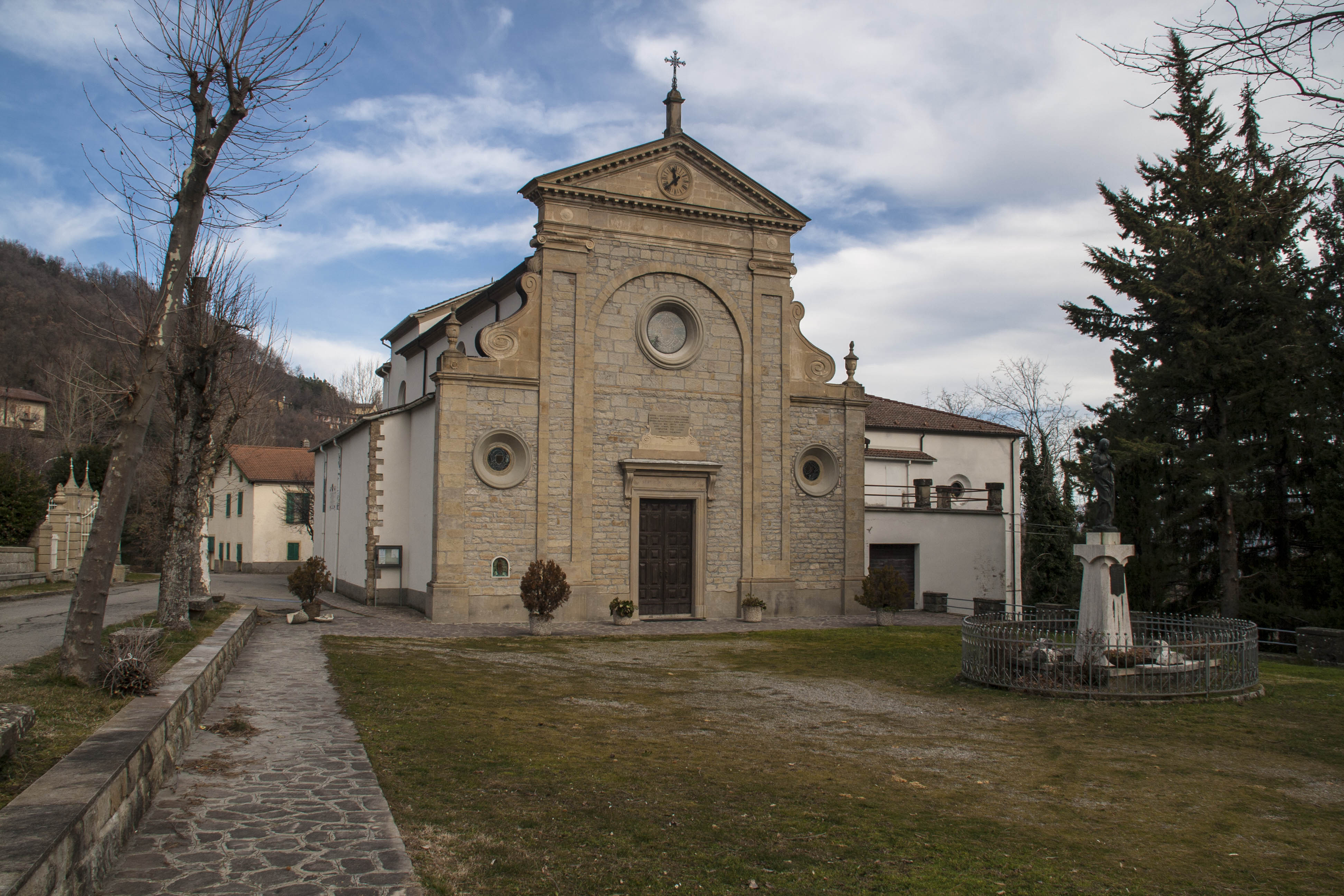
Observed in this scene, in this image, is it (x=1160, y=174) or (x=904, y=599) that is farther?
(x=1160, y=174)

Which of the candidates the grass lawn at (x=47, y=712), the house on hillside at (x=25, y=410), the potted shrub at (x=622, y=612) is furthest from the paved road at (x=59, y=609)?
the house on hillside at (x=25, y=410)

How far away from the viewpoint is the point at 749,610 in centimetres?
2208

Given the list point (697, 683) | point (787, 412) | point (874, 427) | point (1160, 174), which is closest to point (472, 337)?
point (787, 412)

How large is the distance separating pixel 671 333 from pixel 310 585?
35.0 ft

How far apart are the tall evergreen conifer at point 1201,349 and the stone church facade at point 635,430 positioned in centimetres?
859

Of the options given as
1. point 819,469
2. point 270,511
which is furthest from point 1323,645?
point 270,511

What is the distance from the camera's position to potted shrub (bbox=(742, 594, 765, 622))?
72.4ft

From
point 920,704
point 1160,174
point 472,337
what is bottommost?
point 920,704

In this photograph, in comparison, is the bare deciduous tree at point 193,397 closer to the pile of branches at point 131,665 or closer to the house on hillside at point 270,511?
the pile of branches at point 131,665

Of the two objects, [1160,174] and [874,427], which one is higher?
[1160,174]

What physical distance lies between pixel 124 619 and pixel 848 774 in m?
14.0

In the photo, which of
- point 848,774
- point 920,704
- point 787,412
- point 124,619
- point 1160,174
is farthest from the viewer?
point 1160,174

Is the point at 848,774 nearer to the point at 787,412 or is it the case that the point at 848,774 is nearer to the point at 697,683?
the point at 697,683

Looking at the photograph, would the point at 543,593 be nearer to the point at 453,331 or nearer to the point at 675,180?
the point at 453,331
